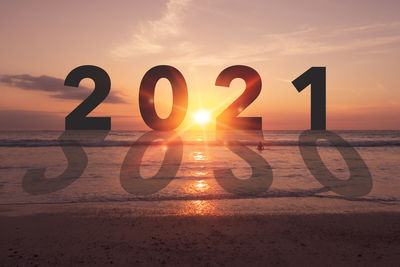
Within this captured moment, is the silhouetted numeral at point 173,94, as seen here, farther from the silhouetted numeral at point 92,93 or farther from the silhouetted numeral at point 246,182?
the silhouetted numeral at point 246,182

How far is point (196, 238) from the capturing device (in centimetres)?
464

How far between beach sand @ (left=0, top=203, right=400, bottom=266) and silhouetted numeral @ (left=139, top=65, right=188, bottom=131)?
1358 cm

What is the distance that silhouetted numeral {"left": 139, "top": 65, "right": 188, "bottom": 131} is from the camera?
63.0ft

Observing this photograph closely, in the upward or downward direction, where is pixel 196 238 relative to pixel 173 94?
downward

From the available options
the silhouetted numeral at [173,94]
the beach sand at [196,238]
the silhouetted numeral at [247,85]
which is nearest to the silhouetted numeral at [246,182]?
the beach sand at [196,238]

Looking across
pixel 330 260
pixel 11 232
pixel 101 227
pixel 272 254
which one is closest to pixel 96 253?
pixel 101 227

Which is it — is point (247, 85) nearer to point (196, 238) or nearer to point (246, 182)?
point (246, 182)

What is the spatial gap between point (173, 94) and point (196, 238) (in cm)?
1527

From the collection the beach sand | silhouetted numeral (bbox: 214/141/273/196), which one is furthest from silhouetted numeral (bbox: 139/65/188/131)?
the beach sand

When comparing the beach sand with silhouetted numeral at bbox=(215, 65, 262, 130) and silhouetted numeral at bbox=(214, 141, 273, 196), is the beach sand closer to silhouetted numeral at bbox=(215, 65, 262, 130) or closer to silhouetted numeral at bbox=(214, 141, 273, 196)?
silhouetted numeral at bbox=(214, 141, 273, 196)

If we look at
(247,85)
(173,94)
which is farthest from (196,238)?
(247,85)

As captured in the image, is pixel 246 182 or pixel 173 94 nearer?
pixel 246 182

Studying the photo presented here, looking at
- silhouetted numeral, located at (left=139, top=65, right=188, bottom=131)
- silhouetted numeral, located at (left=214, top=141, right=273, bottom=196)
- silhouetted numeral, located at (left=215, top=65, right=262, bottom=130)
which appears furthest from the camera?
silhouetted numeral, located at (left=139, top=65, right=188, bottom=131)

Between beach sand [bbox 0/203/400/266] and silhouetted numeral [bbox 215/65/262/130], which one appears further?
silhouetted numeral [bbox 215/65/262/130]
